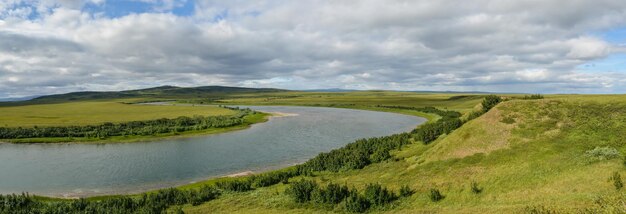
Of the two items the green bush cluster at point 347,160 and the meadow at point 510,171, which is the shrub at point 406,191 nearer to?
the meadow at point 510,171

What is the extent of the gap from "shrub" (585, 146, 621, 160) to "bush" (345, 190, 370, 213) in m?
18.3

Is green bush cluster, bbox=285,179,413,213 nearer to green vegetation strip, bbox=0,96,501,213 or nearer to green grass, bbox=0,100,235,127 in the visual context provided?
green vegetation strip, bbox=0,96,501,213

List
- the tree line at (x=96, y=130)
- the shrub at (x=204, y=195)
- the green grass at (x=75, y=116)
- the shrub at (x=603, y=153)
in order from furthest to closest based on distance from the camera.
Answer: the green grass at (x=75, y=116) → the tree line at (x=96, y=130) → the shrub at (x=204, y=195) → the shrub at (x=603, y=153)

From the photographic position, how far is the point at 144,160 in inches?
2539

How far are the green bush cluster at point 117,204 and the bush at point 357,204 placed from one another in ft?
50.8

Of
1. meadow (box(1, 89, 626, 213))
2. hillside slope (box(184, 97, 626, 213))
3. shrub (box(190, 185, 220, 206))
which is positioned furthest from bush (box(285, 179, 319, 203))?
shrub (box(190, 185, 220, 206))

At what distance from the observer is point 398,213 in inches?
1062

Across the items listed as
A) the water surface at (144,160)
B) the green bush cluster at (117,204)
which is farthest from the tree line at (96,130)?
the green bush cluster at (117,204)

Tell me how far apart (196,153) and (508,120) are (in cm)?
5329

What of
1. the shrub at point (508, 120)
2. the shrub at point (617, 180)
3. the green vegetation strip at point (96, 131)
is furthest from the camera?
the green vegetation strip at point (96, 131)

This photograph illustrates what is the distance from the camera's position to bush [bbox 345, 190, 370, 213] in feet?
95.4

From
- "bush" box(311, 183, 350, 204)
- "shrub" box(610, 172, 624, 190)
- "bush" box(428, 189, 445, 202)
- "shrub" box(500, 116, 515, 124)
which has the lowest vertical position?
"bush" box(311, 183, 350, 204)

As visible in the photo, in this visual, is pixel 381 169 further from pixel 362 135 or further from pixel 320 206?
pixel 362 135

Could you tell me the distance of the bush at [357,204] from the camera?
2908 cm
